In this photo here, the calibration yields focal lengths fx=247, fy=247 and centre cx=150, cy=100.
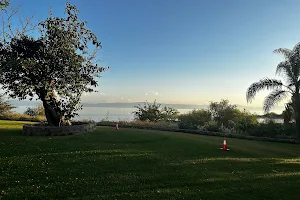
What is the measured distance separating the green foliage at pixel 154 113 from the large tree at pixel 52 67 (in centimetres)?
1162

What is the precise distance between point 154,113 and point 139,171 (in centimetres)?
1882

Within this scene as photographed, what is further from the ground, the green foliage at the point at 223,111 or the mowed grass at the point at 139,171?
the green foliage at the point at 223,111

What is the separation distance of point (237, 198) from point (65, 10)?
1302cm

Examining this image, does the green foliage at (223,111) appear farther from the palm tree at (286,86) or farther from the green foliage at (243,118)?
the palm tree at (286,86)

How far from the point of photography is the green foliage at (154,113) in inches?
993

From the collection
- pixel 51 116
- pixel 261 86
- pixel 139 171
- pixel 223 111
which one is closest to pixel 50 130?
pixel 51 116

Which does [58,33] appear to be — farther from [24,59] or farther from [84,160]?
[84,160]

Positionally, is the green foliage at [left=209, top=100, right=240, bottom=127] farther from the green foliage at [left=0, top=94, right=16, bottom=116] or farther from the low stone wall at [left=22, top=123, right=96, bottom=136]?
the green foliage at [left=0, top=94, right=16, bottom=116]

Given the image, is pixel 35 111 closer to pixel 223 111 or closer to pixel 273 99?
pixel 223 111

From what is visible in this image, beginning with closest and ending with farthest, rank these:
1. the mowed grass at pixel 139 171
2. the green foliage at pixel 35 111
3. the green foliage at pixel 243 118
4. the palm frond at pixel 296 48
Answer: the mowed grass at pixel 139 171 → the palm frond at pixel 296 48 → the green foliage at pixel 243 118 → the green foliage at pixel 35 111

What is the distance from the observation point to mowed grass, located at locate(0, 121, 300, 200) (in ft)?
17.2

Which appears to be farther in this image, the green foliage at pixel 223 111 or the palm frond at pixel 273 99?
the green foliage at pixel 223 111

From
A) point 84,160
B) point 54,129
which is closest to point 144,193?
point 84,160

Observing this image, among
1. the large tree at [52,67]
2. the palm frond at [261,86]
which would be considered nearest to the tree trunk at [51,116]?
the large tree at [52,67]
